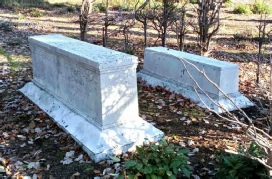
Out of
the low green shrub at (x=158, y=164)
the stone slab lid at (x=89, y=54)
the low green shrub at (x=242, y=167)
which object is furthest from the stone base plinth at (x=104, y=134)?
the low green shrub at (x=242, y=167)

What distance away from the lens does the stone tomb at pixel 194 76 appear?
5707mm

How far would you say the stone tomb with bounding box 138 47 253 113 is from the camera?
5.71m

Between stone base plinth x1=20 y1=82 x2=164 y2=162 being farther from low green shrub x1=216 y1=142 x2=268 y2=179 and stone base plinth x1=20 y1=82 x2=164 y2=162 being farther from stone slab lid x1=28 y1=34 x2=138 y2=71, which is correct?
low green shrub x1=216 y1=142 x2=268 y2=179

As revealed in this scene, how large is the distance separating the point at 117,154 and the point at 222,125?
1.83m

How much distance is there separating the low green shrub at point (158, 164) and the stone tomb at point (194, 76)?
1.92 meters

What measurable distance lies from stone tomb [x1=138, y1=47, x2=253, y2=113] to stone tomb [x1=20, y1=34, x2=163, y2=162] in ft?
3.36

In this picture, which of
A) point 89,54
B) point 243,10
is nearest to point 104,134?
point 89,54

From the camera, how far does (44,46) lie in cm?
586

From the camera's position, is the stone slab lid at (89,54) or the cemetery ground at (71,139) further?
the stone slab lid at (89,54)

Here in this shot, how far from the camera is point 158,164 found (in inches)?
137

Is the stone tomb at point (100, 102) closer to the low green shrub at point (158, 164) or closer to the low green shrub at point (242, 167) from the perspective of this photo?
the low green shrub at point (158, 164)

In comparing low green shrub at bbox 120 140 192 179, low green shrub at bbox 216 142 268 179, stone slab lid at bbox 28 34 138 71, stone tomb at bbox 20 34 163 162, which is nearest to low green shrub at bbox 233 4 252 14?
stone slab lid at bbox 28 34 138 71

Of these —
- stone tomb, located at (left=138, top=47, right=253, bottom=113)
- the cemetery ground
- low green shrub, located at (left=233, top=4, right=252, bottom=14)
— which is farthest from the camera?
low green shrub, located at (left=233, top=4, right=252, bottom=14)

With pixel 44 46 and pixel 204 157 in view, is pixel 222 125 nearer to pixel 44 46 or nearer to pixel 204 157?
pixel 204 157
